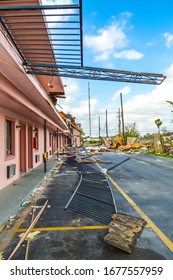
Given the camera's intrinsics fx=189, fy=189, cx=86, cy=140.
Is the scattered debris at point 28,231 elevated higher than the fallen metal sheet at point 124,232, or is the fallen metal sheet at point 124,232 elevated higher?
the fallen metal sheet at point 124,232

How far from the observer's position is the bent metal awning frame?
12.3 ft

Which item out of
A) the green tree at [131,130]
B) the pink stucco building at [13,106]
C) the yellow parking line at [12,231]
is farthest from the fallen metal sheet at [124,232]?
the green tree at [131,130]

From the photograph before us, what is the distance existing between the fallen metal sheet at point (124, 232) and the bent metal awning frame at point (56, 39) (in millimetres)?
4143

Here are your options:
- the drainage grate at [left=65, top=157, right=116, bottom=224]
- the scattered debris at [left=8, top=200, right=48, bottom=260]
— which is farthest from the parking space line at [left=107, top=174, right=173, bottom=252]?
the scattered debris at [left=8, top=200, right=48, bottom=260]

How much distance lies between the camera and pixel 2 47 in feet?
12.0

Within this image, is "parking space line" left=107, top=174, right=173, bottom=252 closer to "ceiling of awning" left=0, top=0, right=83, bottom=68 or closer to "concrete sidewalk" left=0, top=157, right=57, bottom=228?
"concrete sidewalk" left=0, top=157, right=57, bottom=228

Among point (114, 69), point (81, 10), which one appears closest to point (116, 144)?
point (114, 69)

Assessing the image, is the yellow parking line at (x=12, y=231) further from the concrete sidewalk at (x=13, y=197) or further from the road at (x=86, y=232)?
the concrete sidewalk at (x=13, y=197)

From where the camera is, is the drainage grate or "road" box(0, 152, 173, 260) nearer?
"road" box(0, 152, 173, 260)

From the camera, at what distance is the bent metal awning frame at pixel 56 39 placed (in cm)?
374

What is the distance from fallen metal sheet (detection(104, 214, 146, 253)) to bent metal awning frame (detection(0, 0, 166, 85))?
13.6 feet

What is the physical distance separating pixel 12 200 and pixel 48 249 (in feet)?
8.96
